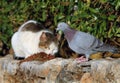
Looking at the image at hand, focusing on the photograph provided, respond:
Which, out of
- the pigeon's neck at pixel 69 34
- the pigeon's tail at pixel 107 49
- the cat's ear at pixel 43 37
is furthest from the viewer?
the cat's ear at pixel 43 37

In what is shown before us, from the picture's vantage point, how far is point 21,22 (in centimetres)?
770

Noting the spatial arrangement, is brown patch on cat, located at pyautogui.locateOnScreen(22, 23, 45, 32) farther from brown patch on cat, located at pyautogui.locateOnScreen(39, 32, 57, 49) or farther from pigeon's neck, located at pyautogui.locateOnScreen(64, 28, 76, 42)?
pigeon's neck, located at pyautogui.locateOnScreen(64, 28, 76, 42)

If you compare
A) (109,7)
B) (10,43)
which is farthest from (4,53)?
(109,7)

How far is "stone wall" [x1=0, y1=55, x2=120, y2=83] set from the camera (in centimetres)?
457

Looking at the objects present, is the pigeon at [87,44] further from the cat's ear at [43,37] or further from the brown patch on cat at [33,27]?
the brown patch on cat at [33,27]

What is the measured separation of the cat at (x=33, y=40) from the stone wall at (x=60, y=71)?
27 cm

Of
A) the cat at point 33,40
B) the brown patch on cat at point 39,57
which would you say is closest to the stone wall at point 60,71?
the brown patch on cat at point 39,57

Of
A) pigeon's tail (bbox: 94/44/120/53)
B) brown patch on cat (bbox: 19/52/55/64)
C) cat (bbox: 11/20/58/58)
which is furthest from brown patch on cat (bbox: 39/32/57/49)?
pigeon's tail (bbox: 94/44/120/53)

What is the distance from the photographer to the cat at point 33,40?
678 cm

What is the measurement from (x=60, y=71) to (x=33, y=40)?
168cm

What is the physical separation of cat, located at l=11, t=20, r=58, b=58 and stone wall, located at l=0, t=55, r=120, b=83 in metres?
0.27

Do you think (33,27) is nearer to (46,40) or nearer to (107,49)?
(46,40)

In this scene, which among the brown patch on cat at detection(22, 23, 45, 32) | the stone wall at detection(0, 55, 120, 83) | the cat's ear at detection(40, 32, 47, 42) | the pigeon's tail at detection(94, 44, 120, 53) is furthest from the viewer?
the brown patch on cat at detection(22, 23, 45, 32)

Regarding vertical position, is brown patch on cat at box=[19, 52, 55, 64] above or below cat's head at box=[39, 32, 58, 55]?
below
